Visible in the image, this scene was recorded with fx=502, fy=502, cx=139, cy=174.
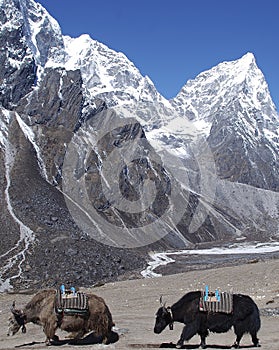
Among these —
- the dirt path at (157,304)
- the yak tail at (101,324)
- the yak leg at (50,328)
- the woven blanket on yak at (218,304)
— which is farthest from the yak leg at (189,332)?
the yak leg at (50,328)

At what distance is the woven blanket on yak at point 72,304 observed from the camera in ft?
51.8

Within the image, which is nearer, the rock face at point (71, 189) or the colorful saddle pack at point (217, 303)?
the colorful saddle pack at point (217, 303)

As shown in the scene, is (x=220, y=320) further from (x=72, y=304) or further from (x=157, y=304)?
(x=157, y=304)

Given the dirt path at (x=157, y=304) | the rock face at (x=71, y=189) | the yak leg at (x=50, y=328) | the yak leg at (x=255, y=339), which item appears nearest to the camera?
the yak leg at (x=255, y=339)

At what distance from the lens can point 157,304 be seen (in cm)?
3169

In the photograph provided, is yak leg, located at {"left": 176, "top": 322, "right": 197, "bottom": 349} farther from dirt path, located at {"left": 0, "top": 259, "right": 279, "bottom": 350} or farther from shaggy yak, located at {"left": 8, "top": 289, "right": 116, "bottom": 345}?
shaggy yak, located at {"left": 8, "top": 289, "right": 116, "bottom": 345}

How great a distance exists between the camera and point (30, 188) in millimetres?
105750

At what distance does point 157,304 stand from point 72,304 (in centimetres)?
1666

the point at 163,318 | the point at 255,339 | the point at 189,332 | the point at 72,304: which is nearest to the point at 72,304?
the point at 72,304

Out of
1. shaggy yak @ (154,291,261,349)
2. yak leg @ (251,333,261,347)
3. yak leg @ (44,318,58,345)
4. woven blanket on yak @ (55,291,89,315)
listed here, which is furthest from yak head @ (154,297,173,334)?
yak leg @ (44,318,58,345)

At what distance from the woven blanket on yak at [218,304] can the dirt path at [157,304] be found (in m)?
1.40

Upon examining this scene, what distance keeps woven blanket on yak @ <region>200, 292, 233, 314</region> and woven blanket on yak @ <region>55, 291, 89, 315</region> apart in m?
3.68

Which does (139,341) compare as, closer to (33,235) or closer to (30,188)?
(33,235)

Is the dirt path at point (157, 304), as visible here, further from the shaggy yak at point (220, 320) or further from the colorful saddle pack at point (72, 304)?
the colorful saddle pack at point (72, 304)
